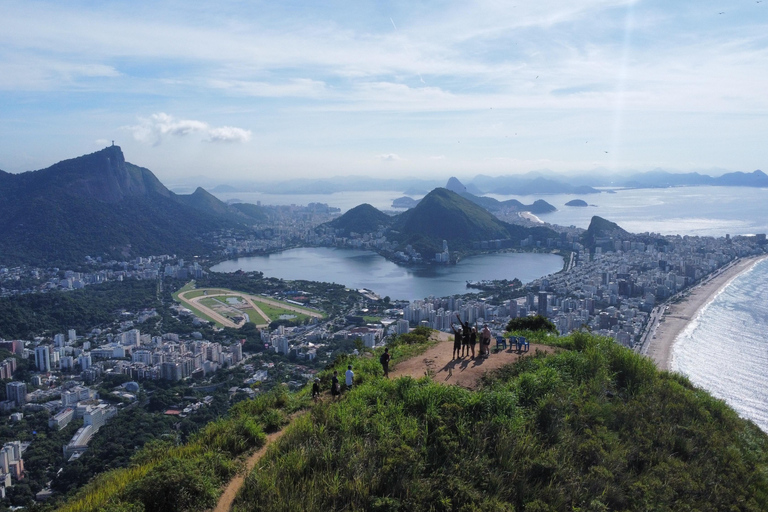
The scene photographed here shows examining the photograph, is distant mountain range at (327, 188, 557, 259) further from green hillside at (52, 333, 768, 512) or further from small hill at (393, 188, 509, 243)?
green hillside at (52, 333, 768, 512)

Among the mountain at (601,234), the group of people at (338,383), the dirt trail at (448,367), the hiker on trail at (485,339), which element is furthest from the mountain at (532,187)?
the group of people at (338,383)

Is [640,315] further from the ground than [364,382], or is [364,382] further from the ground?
[364,382]

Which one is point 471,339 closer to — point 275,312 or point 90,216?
point 275,312

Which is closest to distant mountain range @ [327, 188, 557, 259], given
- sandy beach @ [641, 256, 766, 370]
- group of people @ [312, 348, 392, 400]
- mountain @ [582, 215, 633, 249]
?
mountain @ [582, 215, 633, 249]

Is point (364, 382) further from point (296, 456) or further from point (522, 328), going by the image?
point (522, 328)

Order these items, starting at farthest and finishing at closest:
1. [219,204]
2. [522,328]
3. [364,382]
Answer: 1. [219,204]
2. [522,328]
3. [364,382]

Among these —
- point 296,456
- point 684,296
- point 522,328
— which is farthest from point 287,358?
point 684,296

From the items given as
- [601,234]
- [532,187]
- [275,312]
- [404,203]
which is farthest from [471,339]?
[532,187]
